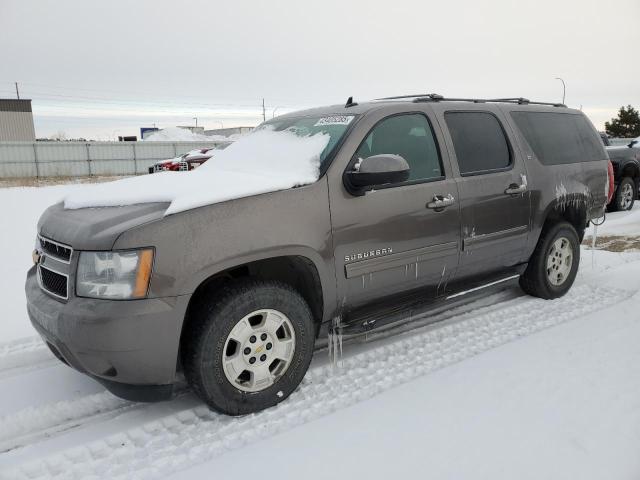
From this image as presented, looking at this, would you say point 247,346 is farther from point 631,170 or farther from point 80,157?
point 80,157

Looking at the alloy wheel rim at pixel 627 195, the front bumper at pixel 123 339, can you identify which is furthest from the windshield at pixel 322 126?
the alloy wheel rim at pixel 627 195

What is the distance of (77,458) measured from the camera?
2.61 m

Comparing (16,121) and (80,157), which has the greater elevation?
(16,121)

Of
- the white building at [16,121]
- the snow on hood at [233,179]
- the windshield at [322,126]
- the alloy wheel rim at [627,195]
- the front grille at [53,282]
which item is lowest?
the alloy wheel rim at [627,195]

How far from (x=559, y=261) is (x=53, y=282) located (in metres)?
4.35

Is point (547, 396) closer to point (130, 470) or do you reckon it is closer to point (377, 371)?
point (377, 371)

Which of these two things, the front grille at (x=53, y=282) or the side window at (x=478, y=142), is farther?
the side window at (x=478, y=142)

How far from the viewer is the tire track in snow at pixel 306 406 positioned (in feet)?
8.36

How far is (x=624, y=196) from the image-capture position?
10914 millimetres

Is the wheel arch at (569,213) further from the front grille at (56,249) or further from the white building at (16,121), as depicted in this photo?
the white building at (16,121)

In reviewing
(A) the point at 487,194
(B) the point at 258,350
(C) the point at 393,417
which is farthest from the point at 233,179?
(A) the point at 487,194

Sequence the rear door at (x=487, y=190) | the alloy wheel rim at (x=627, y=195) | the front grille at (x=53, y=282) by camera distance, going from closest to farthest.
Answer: the front grille at (x=53, y=282), the rear door at (x=487, y=190), the alloy wheel rim at (x=627, y=195)

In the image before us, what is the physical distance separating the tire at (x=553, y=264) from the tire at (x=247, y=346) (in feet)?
8.64

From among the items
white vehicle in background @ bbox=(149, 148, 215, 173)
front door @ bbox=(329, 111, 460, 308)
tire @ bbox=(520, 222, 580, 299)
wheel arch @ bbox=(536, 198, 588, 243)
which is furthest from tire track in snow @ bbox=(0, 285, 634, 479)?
white vehicle in background @ bbox=(149, 148, 215, 173)
